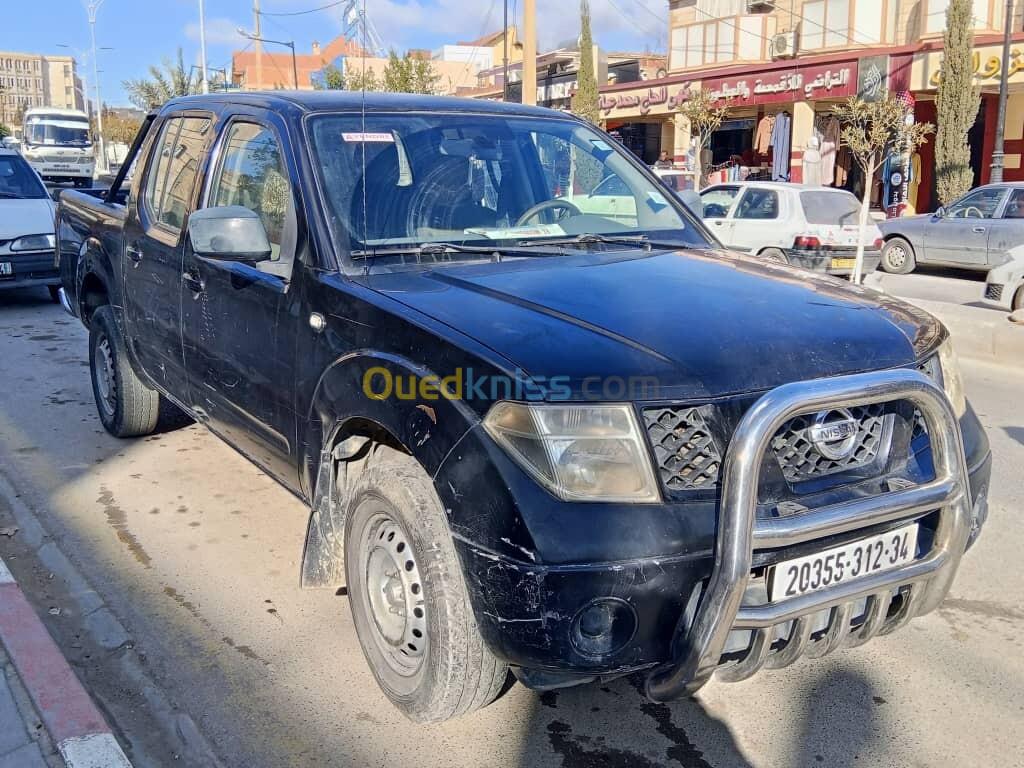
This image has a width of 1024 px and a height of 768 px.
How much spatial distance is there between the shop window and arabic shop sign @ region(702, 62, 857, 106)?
6.19 ft

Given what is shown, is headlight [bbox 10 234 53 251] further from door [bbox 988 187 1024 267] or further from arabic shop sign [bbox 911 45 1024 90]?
arabic shop sign [bbox 911 45 1024 90]

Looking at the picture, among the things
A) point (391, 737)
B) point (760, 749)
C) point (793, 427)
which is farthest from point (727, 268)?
point (391, 737)

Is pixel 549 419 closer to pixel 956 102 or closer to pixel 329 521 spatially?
pixel 329 521

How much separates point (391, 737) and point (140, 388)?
3268 mm

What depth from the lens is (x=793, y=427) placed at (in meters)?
2.53

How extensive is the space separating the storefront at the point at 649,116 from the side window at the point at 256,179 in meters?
28.7

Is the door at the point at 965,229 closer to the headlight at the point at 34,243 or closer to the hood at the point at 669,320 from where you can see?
the headlight at the point at 34,243

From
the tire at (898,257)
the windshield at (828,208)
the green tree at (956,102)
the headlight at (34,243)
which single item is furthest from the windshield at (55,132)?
the windshield at (828,208)

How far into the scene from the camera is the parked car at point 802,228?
12.9 metres

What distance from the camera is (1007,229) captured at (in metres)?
14.5

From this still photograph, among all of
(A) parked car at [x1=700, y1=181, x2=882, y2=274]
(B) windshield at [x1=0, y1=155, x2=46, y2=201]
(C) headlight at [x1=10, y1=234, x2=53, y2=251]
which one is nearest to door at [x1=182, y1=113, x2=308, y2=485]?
(C) headlight at [x1=10, y1=234, x2=53, y2=251]

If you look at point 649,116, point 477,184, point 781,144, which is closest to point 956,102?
point 781,144

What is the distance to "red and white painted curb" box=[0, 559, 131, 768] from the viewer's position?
110 inches

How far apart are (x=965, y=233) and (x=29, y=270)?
13.0m
